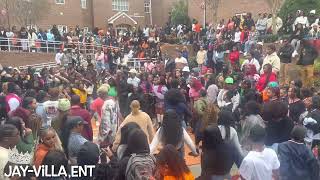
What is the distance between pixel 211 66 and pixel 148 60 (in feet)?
19.0

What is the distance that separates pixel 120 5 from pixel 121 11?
0.91m

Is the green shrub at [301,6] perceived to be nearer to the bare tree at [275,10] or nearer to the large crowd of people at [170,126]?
the bare tree at [275,10]

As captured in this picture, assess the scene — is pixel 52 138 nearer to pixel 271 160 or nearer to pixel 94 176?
pixel 94 176

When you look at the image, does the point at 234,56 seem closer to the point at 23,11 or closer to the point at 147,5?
the point at 23,11

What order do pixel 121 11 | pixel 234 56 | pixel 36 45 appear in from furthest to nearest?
pixel 121 11 → pixel 36 45 → pixel 234 56

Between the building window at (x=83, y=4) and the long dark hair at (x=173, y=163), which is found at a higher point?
the building window at (x=83, y=4)

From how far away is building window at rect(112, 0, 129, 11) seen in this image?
48653mm


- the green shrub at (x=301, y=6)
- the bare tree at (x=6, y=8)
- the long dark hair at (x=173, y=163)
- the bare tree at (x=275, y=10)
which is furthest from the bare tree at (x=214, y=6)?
the long dark hair at (x=173, y=163)

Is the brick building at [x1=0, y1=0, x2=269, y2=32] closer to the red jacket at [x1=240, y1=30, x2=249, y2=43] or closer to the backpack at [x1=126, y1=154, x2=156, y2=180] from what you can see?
the red jacket at [x1=240, y1=30, x2=249, y2=43]

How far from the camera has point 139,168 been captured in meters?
5.21

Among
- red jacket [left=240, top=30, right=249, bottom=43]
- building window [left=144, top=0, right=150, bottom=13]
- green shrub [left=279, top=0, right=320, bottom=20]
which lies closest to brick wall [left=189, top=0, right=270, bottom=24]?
green shrub [left=279, top=0, right=320, bottom=20]

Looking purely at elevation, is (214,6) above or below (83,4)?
below

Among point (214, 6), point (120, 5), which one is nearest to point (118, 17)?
point (120, 5)

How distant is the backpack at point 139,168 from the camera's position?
17.0 feet
